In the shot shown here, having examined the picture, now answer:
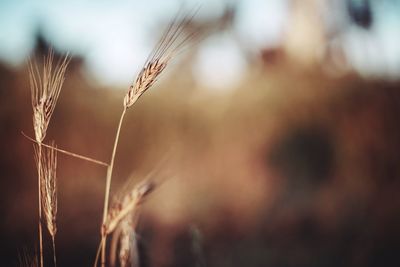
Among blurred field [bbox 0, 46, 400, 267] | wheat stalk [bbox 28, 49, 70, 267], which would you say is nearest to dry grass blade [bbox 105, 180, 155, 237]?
wheat stalk [bbox 28, 49, 70, 267]

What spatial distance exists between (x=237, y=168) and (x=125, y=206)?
12.2ft

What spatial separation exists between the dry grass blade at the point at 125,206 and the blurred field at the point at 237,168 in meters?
2.02

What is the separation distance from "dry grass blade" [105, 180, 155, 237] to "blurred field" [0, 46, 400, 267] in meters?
2.02

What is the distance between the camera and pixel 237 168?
15.0 feet

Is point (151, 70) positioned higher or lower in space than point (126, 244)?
higher

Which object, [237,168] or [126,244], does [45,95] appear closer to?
[126,244]

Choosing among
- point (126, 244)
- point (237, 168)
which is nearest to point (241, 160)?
point (237, 168)

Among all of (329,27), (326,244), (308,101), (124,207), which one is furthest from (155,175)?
(329,27)

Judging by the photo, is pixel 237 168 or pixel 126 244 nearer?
pixel 126 244

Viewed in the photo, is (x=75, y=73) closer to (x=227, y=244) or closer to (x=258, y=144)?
(x=258, y=144)

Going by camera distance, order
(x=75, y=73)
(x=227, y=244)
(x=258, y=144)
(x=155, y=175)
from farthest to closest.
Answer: (x=75, y=73) → (x=258, y=144) → (x=227, y=244) → (x=155, y=175)

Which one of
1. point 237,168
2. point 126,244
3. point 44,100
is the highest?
point 237,168

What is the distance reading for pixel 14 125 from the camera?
4102 millimetres

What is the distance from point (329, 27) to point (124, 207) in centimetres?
599
